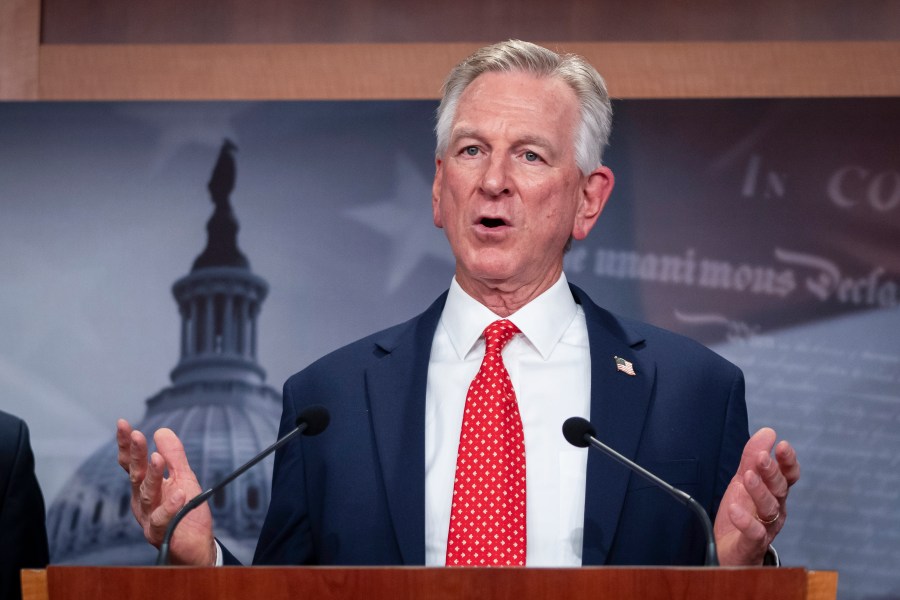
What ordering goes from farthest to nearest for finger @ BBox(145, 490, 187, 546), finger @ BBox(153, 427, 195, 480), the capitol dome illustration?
the capitol dome illustration → finger @ BBox(153, 427, 195, 480) → finger @ BBox(145, 490, 187, 546)

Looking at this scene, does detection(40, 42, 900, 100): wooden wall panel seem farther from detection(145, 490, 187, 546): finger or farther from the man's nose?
detection(145, 490, 187, 546): finger

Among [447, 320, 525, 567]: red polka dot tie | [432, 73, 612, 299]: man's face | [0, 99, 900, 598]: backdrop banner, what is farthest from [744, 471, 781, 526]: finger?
[0, 99, 900, 598]: backdrop banner

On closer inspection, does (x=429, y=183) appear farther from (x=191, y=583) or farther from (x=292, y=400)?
(x=191, y=583)

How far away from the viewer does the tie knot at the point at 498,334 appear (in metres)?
2.28

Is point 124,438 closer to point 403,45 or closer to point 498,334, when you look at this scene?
point 498,334

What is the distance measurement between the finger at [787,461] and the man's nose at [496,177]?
0.78 metres

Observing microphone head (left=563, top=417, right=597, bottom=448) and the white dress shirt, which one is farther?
the white dress shirt

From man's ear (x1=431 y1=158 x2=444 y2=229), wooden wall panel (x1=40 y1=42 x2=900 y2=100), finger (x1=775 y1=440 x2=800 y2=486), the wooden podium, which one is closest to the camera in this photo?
the wooden podium

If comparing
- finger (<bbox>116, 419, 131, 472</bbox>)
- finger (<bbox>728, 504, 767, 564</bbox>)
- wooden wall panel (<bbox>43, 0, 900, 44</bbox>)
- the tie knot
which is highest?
wooden wall panel (<bbox>43, 0, 900, 44</bbox>)

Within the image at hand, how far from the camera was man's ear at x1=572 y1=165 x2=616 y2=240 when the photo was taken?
8.16ft

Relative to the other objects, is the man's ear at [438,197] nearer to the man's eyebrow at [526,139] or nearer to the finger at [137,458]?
the man's eyebrow at [526,139]

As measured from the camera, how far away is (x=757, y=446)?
71.4 inches

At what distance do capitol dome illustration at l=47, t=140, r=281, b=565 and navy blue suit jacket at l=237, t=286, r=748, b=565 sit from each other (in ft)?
A: 3.36

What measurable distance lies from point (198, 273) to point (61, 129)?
1.86 feet
